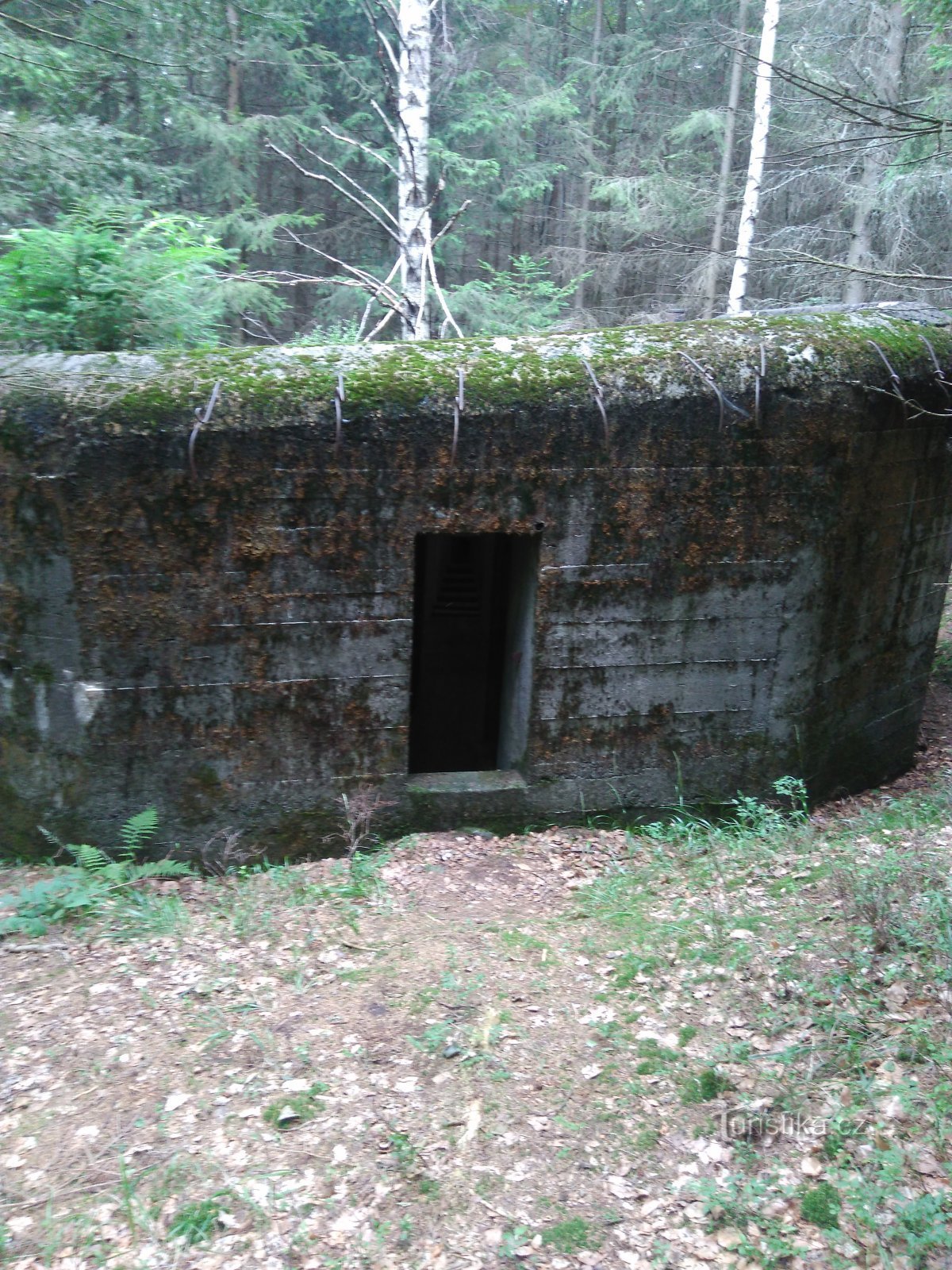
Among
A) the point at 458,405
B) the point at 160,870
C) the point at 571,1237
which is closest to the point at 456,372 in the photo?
the point at 458,405

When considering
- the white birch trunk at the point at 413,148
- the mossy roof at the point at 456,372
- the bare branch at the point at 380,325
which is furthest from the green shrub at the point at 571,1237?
the white birch trunk at the point at 413,148

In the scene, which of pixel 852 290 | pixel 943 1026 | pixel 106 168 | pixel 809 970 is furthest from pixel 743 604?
pixel 852 290

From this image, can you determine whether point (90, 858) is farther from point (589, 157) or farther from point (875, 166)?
point (589, 157)

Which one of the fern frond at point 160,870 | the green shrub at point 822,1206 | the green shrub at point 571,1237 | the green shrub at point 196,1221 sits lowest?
the fern frond at point 160,870

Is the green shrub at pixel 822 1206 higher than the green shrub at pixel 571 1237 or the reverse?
higher

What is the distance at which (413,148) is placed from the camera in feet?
30.4

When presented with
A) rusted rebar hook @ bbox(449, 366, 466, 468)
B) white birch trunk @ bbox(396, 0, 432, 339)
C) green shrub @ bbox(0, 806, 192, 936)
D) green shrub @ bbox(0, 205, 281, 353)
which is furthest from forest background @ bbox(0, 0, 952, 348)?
green shrub @ bbox(0, 806, 192, 936)

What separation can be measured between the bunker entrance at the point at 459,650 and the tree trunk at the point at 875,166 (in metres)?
9.33

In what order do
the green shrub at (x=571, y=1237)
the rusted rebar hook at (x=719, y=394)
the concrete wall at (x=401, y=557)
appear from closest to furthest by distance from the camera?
1. the green shrub at (x=571, y=1237)
2. the concrete wall at (x=401, y=557)
3. the rusted rebar hook at (x=719, y=394)

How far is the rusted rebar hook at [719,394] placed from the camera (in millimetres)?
5137

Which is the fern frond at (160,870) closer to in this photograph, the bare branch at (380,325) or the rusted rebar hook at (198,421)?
the rusted rebar hook at (198,421)

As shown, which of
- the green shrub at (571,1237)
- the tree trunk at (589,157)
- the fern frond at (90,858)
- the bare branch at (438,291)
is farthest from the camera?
the tree trunk at (589,157)

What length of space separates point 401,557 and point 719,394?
211 cm

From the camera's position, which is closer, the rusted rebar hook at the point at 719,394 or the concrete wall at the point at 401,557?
the concrete wall at the point at 401,557
